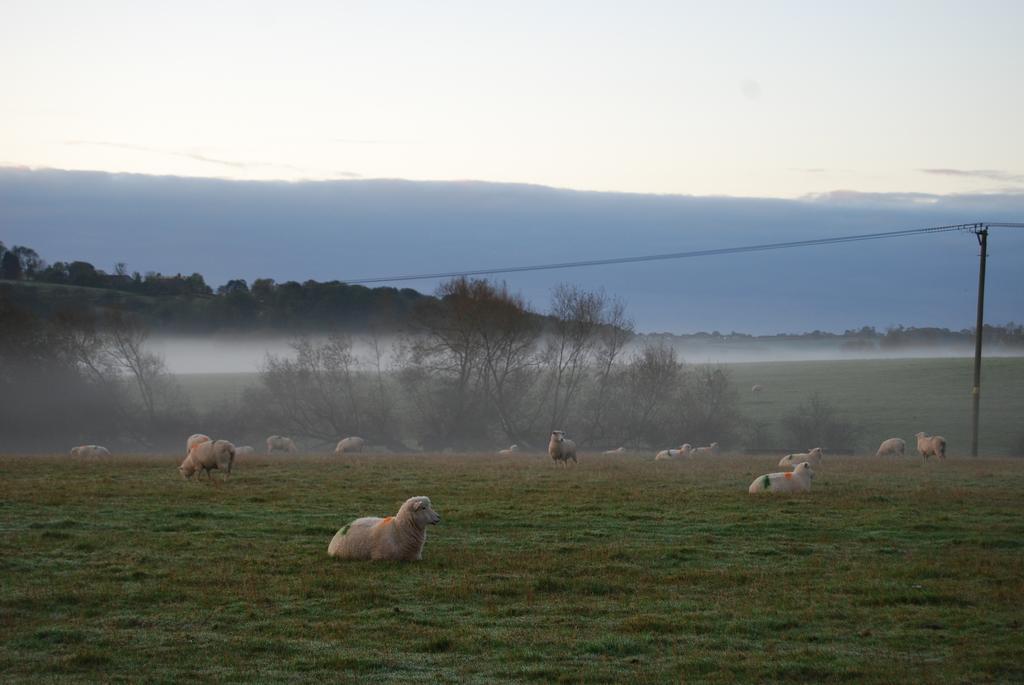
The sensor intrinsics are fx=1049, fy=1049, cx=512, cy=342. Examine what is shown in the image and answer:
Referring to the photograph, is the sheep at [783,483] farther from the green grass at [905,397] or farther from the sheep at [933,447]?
the green grass at [905,397]

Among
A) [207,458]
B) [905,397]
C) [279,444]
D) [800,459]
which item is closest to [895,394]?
[905,397]

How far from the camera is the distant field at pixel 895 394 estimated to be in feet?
210

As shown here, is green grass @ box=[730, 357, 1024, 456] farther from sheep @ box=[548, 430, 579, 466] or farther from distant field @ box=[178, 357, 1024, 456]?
sheep @ box=[548, 430, 579, 466]

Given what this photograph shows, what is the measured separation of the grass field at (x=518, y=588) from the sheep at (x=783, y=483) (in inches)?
14.7

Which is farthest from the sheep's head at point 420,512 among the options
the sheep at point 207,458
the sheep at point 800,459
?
the sheep at point 800,459

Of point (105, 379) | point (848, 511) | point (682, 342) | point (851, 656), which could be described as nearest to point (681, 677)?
point (851, 656)

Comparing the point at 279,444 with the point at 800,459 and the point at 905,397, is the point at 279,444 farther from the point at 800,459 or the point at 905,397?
the point at 905,397

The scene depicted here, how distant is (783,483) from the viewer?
21.5 metres

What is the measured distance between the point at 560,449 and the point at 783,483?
995 centimetres

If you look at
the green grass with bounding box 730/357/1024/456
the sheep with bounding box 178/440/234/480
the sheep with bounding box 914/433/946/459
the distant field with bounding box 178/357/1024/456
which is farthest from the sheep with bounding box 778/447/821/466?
the green grass with bounding box 730/357/1024/456

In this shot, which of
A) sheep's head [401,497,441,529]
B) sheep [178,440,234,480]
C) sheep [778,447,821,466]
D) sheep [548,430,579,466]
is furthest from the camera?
sheep [778,447,821,466]

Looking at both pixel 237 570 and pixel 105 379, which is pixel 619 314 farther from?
pixel 237 570

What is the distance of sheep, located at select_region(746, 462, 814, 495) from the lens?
21.2m

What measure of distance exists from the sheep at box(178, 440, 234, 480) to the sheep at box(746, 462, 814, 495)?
11596 mm
